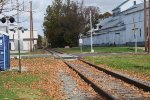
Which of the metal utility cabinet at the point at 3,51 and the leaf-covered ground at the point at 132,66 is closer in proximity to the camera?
the leaf-covered ground at the point at 132,66

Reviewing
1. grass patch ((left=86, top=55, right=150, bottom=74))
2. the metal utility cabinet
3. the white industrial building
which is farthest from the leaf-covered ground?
the white industrial building

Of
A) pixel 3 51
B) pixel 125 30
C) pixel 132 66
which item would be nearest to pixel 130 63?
pixel 132 66

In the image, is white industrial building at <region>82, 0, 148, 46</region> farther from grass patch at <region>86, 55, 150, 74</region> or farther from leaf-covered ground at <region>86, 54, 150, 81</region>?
leaf-covered ground at <region>86, 54, 150, 81</region>

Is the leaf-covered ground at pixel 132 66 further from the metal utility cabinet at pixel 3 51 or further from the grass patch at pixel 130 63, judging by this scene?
the metal utility cabinet at pixel 3 51

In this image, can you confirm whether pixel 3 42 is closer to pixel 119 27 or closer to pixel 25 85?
pixel 25 85

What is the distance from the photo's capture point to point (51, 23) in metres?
138

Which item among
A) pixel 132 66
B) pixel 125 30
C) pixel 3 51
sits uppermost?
pixel 125 30

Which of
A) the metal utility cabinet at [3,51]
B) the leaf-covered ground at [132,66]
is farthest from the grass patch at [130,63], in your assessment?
the metal utility cabinet at [3,51]

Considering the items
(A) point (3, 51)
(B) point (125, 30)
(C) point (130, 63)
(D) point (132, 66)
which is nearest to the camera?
(A) point (3, 51)

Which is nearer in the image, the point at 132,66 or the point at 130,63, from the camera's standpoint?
the point at 132,66

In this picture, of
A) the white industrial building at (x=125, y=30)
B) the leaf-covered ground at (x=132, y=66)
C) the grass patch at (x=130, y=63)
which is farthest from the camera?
the white industrial building at (x=125, y=30)

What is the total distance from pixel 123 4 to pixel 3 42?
121 metres

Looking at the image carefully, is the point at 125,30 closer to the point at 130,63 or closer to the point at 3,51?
the point at 130,63

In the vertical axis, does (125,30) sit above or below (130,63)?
above
